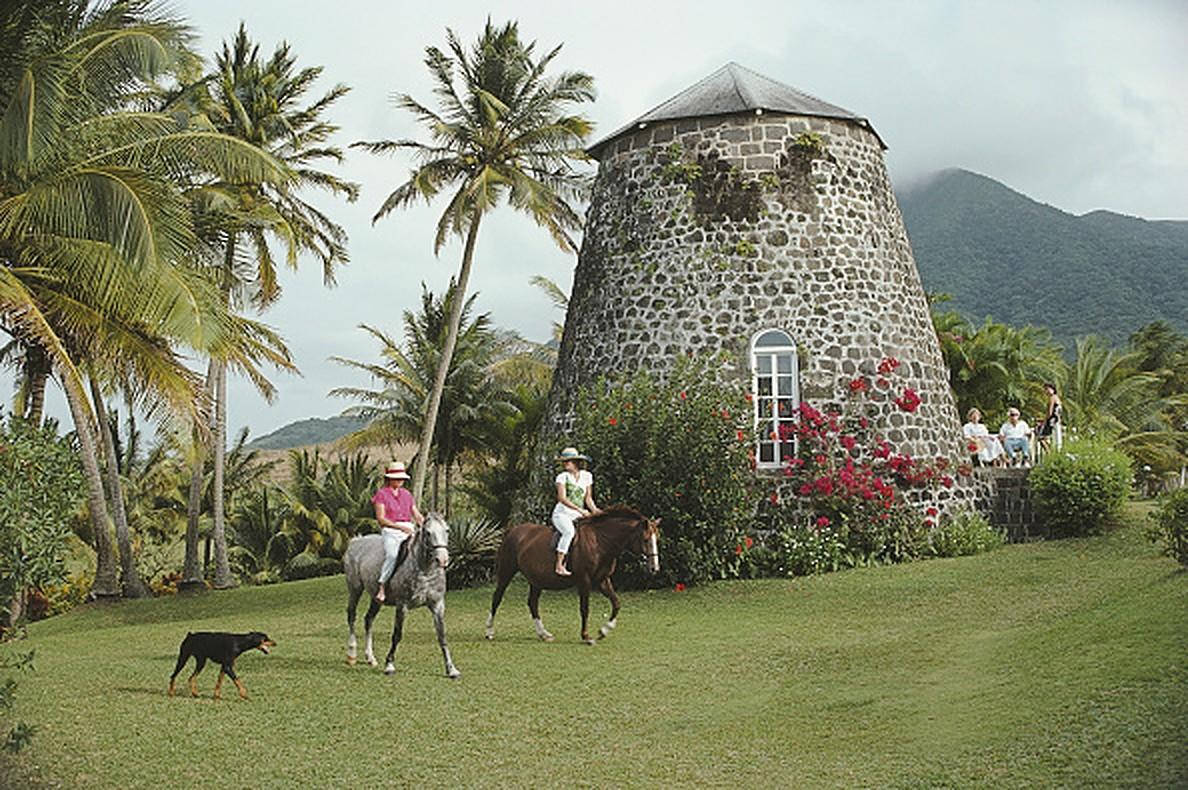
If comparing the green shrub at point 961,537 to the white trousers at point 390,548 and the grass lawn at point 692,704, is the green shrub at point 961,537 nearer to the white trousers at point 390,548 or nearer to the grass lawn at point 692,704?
the grass lawn at point 692,704

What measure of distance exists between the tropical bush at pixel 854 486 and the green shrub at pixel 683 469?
1.25 metres

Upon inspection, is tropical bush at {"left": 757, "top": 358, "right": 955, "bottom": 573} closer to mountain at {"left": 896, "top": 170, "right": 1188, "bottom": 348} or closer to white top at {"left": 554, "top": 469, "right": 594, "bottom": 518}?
white top at {"left": 554, "top": 469, "right": 594, "bottom": 518}

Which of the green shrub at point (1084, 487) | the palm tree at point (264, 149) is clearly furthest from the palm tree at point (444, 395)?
the green shrub at point (1084, 487)

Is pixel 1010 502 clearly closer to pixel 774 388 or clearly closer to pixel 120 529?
pixel 774 388

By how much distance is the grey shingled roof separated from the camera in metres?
20.0

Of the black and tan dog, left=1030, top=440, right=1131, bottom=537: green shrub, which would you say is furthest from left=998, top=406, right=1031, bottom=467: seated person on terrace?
the black and tan dog

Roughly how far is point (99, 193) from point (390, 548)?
18.6ft

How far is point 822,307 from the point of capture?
1930cm

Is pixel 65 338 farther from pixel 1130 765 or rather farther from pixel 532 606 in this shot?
pixel 1130 765

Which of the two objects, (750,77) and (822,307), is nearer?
(822,307)

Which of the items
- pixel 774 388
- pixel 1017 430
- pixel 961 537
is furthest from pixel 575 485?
pixel 1017 430

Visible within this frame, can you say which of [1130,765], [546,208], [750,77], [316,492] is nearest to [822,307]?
[750,77]

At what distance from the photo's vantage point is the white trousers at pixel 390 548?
1078 centimetres

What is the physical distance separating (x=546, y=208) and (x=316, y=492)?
499 inches
